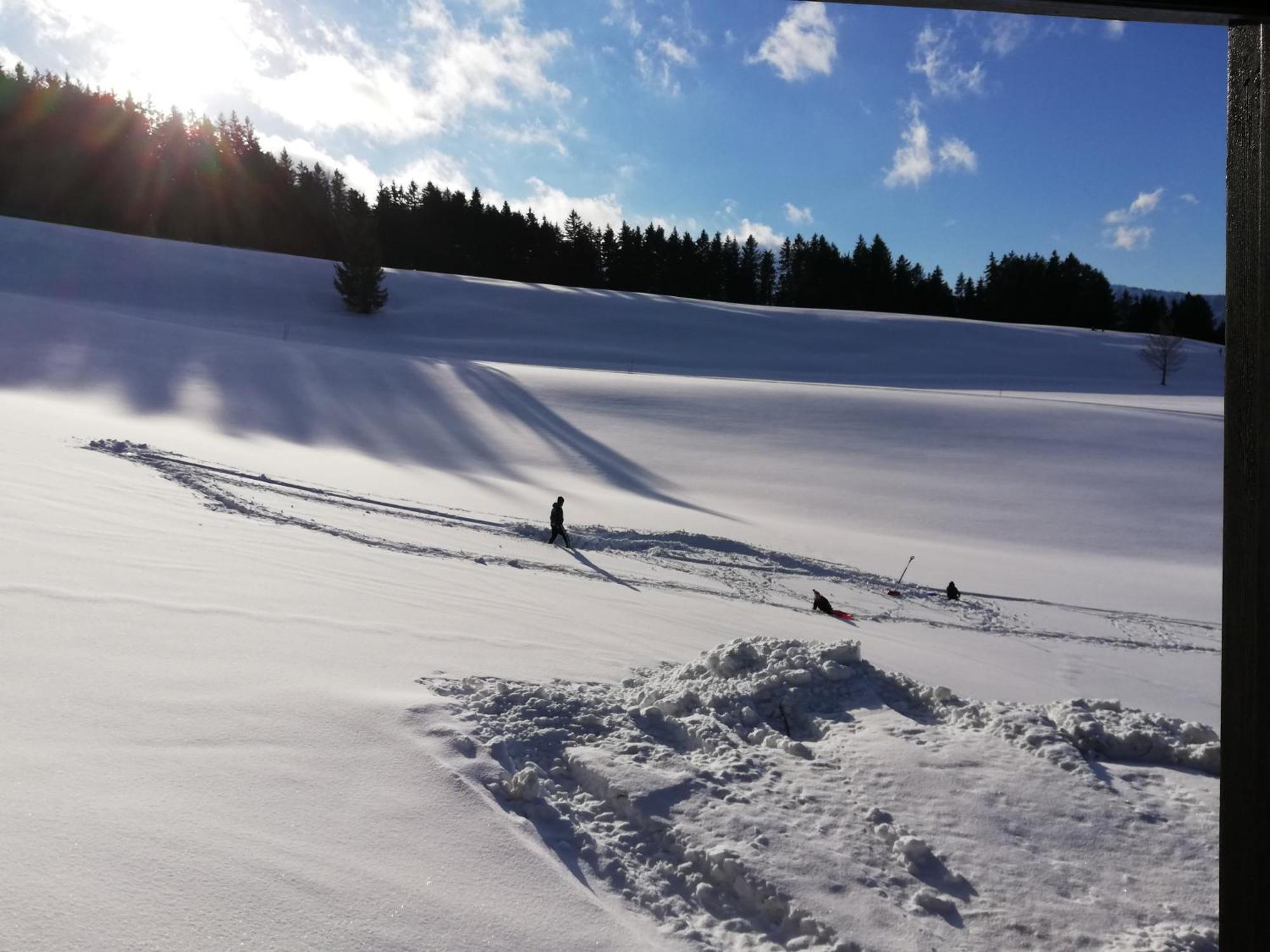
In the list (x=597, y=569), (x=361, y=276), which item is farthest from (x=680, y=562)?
(x=361, y=276)

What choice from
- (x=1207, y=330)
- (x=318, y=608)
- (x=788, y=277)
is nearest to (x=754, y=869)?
(x=318, y=608)

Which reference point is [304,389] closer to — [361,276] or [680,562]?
[680,562]

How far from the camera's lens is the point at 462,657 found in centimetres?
507

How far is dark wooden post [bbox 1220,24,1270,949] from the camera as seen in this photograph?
1.32 metres

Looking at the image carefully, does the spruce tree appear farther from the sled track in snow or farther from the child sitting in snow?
the child sitting in snow

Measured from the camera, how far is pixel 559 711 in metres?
4.23

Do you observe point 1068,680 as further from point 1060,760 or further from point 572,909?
point 572,909

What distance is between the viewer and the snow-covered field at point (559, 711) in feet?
8.63

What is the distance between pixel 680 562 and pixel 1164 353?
46.8 metres

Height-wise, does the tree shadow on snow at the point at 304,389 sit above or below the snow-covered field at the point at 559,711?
above

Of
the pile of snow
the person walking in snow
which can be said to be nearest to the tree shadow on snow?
the person walking in snow

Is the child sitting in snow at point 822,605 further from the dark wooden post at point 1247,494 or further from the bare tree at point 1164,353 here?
the bare tree at point 1164,353

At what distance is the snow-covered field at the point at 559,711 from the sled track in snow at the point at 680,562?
100 millimetres

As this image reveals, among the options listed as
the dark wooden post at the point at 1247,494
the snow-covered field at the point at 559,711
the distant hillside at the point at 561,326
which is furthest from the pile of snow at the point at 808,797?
the distant hillside at the point at 561,326
